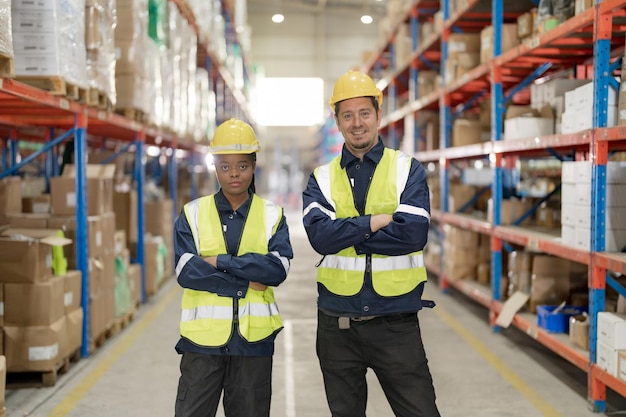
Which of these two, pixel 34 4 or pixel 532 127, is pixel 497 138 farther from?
pixel 34 4

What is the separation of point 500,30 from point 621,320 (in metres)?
3.49

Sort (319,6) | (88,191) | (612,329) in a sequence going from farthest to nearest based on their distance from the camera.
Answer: (319,6), (88,191), (612,329)

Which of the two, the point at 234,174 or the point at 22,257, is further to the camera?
the point at 22,257

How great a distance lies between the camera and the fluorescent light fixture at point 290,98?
31078mm

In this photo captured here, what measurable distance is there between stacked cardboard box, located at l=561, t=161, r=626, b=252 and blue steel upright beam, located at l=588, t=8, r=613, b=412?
63 mm

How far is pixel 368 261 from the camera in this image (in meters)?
2.98

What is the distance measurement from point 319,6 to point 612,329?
1133 inches

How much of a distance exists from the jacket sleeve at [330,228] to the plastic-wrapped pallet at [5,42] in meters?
A: 2.11

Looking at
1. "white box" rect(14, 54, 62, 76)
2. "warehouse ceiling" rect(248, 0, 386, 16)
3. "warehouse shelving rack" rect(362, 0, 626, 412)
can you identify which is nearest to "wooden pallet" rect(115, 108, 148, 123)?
"white box" rect(14, 54, 62, 76)

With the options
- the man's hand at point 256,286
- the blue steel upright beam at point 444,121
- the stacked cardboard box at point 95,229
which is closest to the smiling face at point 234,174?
the man's hand at point 256,286

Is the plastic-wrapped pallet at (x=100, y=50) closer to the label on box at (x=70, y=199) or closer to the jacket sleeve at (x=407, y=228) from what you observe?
the label on box at (x=70, y=199)

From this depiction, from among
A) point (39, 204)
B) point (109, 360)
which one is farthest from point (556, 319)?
point (39, 204)

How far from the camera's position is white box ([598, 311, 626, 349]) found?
3.99 m

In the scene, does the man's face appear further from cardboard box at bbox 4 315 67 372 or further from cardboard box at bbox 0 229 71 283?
cardboard box at bbox 4 315 67 372
